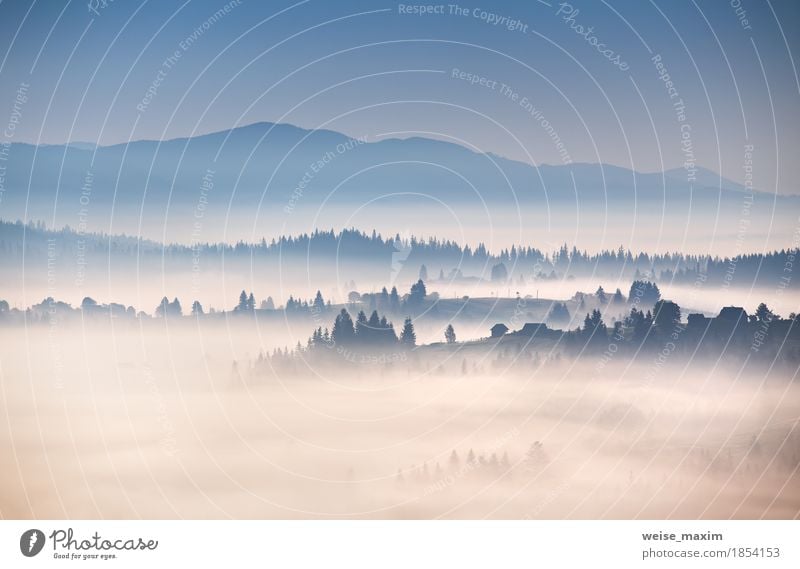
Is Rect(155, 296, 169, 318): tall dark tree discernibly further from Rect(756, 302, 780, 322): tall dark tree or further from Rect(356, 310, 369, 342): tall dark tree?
Rect(756, 302, 780, 322): tall dark tree

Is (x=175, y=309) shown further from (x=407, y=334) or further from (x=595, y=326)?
(x=595, y=326)

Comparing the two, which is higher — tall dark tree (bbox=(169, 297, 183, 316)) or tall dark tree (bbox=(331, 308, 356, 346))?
tall dark tree (bbox=(169, 297, 183, 316))

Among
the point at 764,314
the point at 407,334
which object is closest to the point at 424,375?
the point at 407,334

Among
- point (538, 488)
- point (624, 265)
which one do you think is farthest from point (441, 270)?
point (538, 488)
